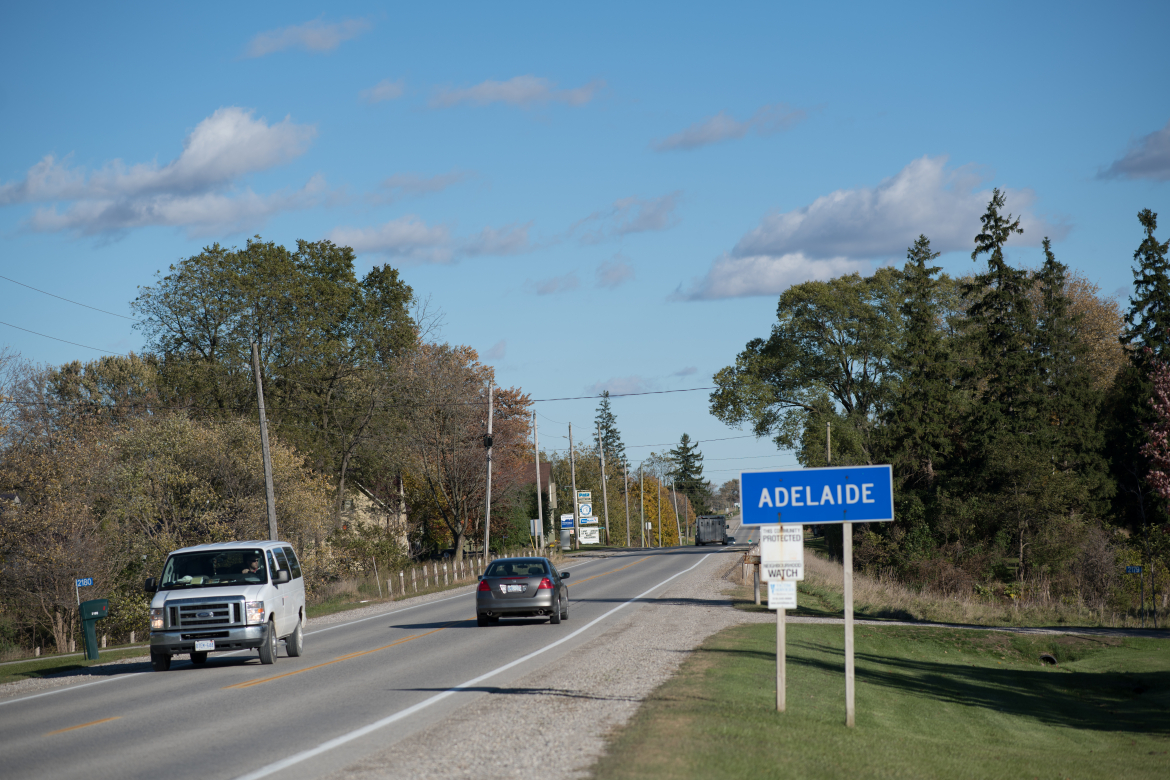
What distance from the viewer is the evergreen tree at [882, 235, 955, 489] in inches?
2148

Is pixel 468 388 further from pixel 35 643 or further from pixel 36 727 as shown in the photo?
pixel 36 727

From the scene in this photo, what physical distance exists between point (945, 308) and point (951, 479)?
1402cm

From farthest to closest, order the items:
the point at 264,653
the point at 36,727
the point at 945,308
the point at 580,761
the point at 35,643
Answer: the point at 945,308, the point at 35,643, the point at 264,653, the point at 36,727, the point at 580,761

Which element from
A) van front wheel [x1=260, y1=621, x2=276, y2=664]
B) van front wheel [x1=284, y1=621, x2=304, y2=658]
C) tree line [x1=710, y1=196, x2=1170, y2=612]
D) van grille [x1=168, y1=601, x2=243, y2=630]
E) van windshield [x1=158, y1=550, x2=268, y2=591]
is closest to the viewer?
van grille [x1=168, y1=601, x2=243, y2=630]

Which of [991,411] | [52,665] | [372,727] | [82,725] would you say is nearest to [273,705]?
[82,725]

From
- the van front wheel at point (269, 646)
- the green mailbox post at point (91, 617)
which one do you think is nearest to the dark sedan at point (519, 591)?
the van front wheel at point (269, 646)

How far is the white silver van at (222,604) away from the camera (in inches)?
663

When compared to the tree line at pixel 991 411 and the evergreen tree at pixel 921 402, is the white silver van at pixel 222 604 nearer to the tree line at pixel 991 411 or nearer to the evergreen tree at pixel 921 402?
the tree line at pixel 991 411

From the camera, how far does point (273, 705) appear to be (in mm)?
12609

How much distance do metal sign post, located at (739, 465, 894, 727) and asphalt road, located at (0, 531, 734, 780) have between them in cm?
413

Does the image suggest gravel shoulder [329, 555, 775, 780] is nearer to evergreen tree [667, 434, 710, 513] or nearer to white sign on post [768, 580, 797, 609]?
white sign on post [768, 580, 797, 609]

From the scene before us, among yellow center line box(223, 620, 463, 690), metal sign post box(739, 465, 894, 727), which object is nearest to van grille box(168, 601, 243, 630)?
yellow center line box(223, 620, 463, 690)

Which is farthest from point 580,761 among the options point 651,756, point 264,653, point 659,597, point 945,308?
point 945,308

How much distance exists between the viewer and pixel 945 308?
203 feet
